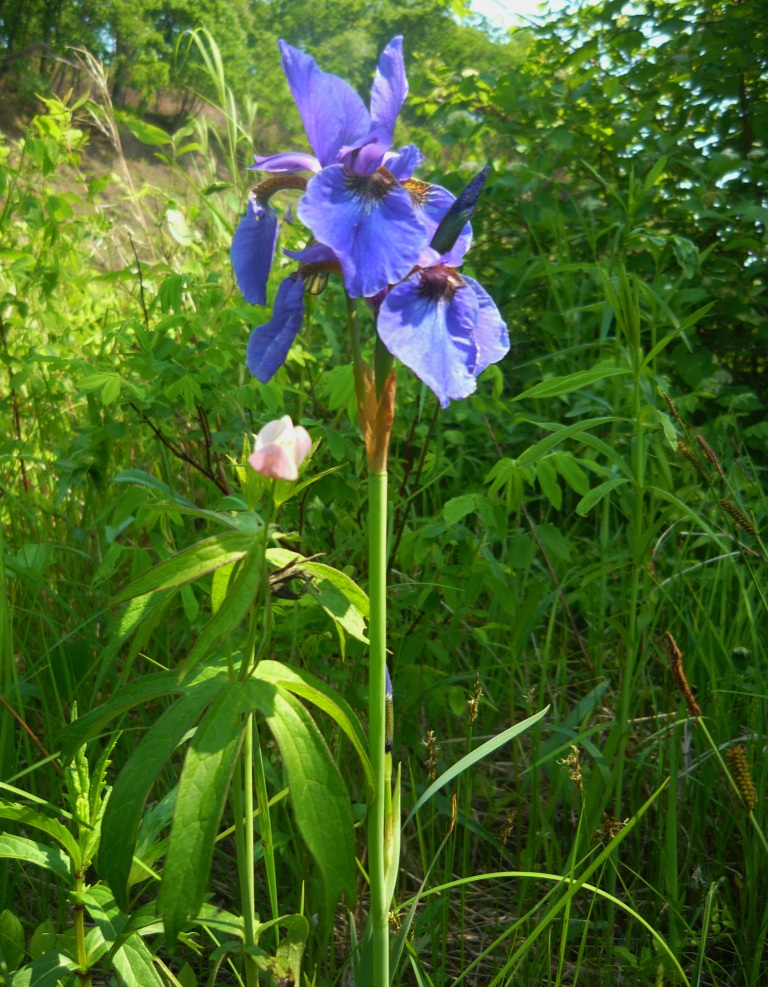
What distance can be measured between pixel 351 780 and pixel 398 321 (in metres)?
1.03

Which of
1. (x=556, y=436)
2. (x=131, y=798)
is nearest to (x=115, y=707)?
(x=131, y=798)

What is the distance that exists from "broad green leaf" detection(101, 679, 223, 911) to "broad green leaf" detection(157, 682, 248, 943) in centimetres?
4

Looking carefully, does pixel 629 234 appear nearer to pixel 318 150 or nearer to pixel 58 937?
pixel 318 150

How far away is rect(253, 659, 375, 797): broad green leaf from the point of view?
3.03 feet

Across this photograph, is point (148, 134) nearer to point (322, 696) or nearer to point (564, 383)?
point (564, 383)

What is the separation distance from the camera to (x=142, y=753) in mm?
883

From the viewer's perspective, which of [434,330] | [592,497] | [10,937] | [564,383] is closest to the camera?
[434,330]

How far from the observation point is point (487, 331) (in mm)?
1012

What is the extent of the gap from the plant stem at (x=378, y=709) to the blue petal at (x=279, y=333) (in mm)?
210

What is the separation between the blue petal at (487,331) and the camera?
3.28 feet

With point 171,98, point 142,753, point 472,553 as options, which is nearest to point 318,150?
point 142,753

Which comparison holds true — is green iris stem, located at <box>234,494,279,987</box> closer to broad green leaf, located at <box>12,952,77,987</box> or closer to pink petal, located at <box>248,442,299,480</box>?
pink petal, located at <box>248,442,299,480</box>

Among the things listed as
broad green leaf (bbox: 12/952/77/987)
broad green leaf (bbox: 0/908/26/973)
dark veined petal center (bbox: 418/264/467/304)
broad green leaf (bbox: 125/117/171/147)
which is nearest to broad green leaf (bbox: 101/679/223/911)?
broad green leaf (bbox: 12/952/77/987)

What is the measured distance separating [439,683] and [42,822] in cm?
90
